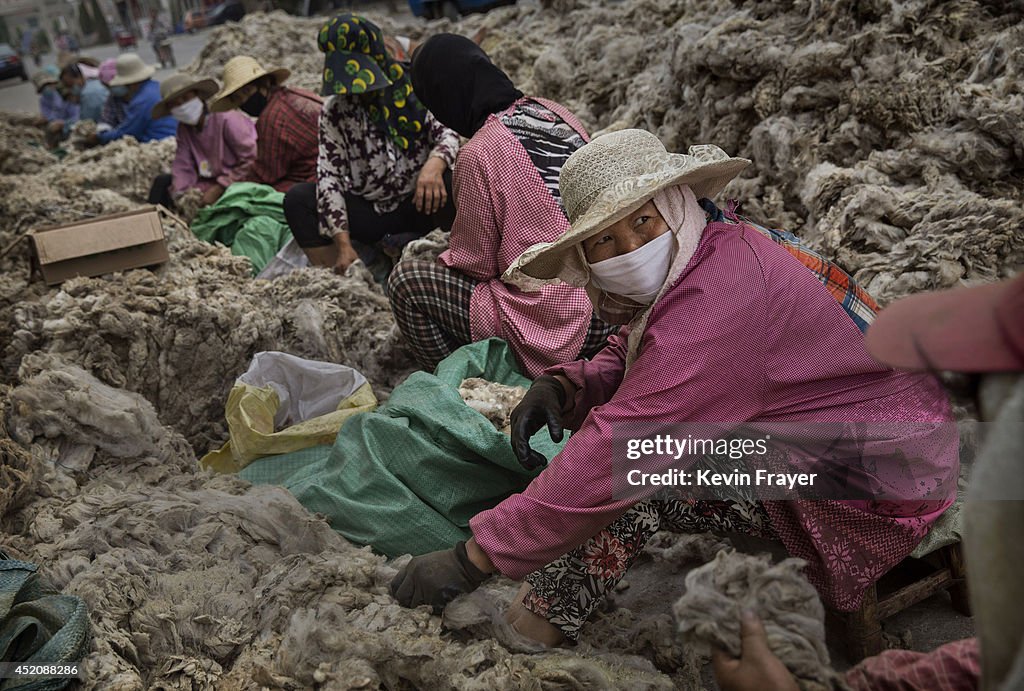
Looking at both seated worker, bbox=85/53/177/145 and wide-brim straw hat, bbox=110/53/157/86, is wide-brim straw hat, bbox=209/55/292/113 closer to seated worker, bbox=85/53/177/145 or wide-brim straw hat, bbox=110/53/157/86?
seated worker, bbox=85/53/177/145

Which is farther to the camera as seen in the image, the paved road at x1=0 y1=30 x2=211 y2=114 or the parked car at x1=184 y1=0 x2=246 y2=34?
the parked car at x1=184 y1=0 x2=246 y2=34

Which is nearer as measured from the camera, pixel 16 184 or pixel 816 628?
pixel 816 628

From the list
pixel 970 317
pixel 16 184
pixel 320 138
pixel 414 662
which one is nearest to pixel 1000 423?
pixel 970 317

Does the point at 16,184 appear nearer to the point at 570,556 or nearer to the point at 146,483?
the point at 146,483

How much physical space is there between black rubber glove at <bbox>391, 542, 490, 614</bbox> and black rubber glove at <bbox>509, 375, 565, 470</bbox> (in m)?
0.28

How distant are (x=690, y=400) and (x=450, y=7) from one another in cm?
1141

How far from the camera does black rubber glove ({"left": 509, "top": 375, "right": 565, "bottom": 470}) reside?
6.42ft

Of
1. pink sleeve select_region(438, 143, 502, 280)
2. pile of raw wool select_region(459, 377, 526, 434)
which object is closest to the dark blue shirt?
pink sleeve select_region(438, 143, 502, 280)

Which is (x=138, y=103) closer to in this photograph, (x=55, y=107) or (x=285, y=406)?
(x=55, y=107)

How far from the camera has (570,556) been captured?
179 cm

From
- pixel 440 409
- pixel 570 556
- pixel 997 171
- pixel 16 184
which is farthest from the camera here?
pixel 16 184

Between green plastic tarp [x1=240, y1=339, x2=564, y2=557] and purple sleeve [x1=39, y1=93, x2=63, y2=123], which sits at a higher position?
green plastic tarp [x1=240, y1=339, x2=564, y2=557]

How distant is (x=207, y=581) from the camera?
2.02 meters

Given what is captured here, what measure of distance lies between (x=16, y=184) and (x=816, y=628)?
5917mm
